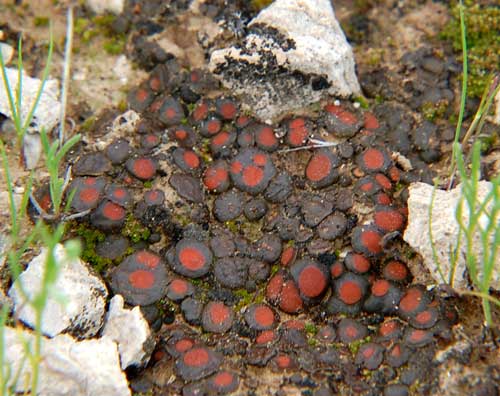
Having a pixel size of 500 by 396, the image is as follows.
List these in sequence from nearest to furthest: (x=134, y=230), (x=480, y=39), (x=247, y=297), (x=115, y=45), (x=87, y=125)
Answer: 1. (x=247, y=297)
2. (x=134, y=230)
3. (x=87, y=125)
4. (x=480, y=39)
5. (x=115, y=45)

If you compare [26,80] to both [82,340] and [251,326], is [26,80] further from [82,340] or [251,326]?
[251,326]

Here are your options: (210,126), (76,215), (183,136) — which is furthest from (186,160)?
(76,215)

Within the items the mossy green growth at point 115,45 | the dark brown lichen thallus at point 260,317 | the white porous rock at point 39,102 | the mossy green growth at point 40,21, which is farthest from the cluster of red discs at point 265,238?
the mossy green growth at point 40,21

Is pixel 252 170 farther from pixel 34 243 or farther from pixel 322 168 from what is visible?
pixel 34 243

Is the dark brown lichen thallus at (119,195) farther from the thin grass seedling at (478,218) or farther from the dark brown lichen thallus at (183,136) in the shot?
the thin grass seedling at (478,218)

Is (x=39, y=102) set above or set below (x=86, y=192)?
above

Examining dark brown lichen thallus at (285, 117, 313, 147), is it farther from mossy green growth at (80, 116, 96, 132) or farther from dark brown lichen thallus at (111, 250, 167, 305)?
mossy green growth at (80, 116, 96, 132)

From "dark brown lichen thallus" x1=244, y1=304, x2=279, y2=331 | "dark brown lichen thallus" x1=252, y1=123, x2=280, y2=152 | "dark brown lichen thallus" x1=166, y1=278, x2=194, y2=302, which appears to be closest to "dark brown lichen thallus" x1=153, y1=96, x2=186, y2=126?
"dark brown lichen thallus" x1=252, y1=123, x2=280, y2=152
